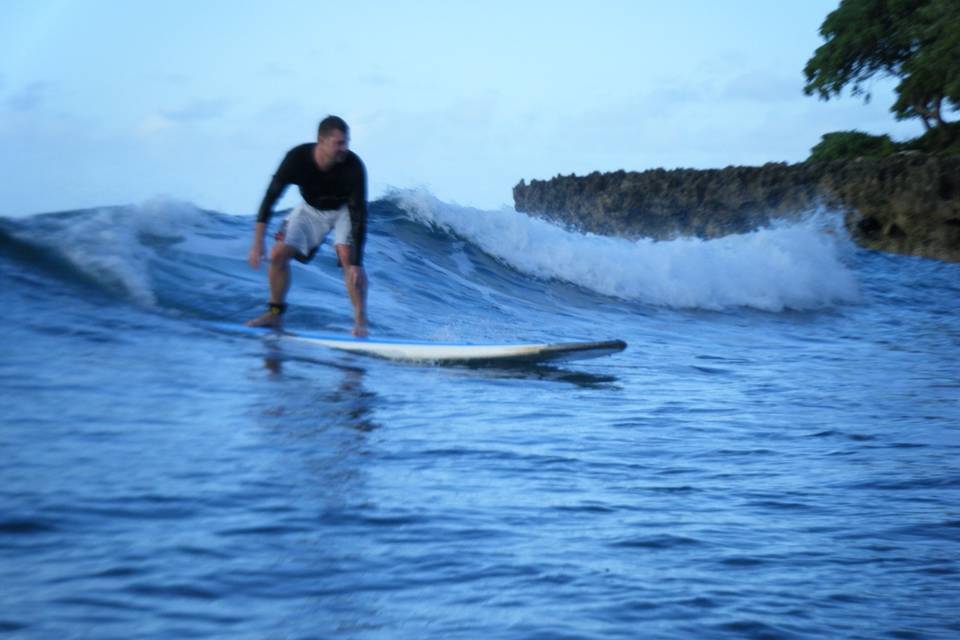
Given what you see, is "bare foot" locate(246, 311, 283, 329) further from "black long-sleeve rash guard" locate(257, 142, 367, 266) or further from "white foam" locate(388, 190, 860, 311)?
"white foam" locate(388, 190, 860, 311)

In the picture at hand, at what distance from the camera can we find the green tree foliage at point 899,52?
3222 cm

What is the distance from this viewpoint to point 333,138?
768 centimetres

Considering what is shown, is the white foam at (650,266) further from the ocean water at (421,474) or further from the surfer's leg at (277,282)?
the surfer's leg at (277,282)

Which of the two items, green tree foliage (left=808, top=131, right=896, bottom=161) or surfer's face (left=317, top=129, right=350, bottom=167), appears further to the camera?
green tree foliage (left=808, top=131, right=896, bottom=161)

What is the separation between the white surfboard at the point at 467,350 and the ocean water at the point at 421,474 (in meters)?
0.11

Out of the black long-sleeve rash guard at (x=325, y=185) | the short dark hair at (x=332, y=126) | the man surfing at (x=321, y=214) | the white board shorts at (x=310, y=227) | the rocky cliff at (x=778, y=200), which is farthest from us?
the rocky cliff at (x=778, y=200)

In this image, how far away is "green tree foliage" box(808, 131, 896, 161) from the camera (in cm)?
3491

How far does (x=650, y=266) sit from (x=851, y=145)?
2247 cm

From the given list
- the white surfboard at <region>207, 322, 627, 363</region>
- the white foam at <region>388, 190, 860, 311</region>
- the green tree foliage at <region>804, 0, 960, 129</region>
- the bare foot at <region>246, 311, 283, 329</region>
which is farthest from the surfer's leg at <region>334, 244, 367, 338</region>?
the green tree foliage at <region>804, 0, 960, 129</region>

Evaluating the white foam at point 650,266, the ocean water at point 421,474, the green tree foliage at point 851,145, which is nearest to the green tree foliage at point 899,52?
the green tree foliage at point 851,145

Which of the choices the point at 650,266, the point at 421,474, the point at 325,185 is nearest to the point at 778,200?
the point at 650,266

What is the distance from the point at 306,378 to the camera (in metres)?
6.80

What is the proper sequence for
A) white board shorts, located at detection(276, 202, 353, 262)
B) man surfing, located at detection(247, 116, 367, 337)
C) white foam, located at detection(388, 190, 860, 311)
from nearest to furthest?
man surfing, located at detection(247, 116, 367, 337), white board shorts, located at detection(276, 202, 353, 262), white foam, located at detection(388, 190, 860, 311)

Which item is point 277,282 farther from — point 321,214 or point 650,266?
point 650,266
